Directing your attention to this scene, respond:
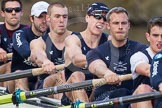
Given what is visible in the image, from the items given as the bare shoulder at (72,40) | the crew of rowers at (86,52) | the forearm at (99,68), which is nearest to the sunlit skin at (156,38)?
the crew of rowers at (86,52)

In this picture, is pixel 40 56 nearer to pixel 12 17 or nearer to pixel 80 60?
pixel 80 60

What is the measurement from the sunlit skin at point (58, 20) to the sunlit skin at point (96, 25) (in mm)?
404

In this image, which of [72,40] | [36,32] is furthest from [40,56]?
[36,32]

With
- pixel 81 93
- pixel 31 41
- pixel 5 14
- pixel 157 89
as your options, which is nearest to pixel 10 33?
pixel 5 14

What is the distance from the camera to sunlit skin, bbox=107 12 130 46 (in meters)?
5.59

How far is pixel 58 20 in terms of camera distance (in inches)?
251

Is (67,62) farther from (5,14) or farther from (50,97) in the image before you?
(5,14)

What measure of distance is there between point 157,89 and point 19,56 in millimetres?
2348

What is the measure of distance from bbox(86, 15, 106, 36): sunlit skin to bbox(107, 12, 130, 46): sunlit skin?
0.34 m

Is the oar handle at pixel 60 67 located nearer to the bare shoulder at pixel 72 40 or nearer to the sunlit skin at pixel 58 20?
the bare shoulder at pixel 72 40

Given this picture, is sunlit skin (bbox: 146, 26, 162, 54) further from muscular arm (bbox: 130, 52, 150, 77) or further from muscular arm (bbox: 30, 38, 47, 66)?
muscular arm (bbox: 30, 38, 47, 66)

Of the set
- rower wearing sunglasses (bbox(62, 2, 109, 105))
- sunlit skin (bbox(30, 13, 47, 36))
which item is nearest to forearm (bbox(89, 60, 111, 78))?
rower wearing sunglasses (bbox(62, 2, 109, 105))

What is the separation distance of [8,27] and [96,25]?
1626mm

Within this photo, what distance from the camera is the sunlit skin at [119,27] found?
5594 millimetres
